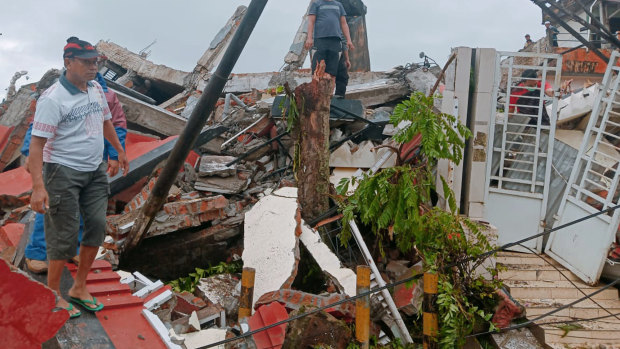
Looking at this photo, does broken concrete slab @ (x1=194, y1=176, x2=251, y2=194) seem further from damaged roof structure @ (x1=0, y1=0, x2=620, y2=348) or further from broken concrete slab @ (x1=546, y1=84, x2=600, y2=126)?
broken concrete slab @ (x1=546, y1=84, x2=600, y2=126)

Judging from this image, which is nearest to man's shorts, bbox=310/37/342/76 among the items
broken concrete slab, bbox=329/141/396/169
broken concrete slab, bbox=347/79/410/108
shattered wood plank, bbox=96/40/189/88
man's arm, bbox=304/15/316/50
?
man's arm, bbox=304/15/316/50

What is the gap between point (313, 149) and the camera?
577 cm

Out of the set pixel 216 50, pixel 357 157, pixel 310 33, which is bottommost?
pixel 357 157

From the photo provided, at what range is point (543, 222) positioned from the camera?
22.0ft

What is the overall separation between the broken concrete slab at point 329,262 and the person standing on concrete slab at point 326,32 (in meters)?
2.77

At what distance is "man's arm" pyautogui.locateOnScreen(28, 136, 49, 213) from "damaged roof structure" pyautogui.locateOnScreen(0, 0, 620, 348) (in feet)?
2.73

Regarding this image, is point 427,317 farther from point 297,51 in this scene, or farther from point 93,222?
point 297,51

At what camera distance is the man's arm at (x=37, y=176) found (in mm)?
2955

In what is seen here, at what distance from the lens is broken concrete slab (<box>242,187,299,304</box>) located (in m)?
4.69

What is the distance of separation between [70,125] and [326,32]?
442 cm

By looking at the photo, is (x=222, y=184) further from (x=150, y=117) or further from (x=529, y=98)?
(x=529, y=98)

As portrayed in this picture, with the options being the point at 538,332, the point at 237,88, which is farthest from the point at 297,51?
the point at 538,332

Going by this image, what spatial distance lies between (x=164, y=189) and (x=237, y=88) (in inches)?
245

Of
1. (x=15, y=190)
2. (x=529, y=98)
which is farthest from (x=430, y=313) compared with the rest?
(x=15, y=190)
